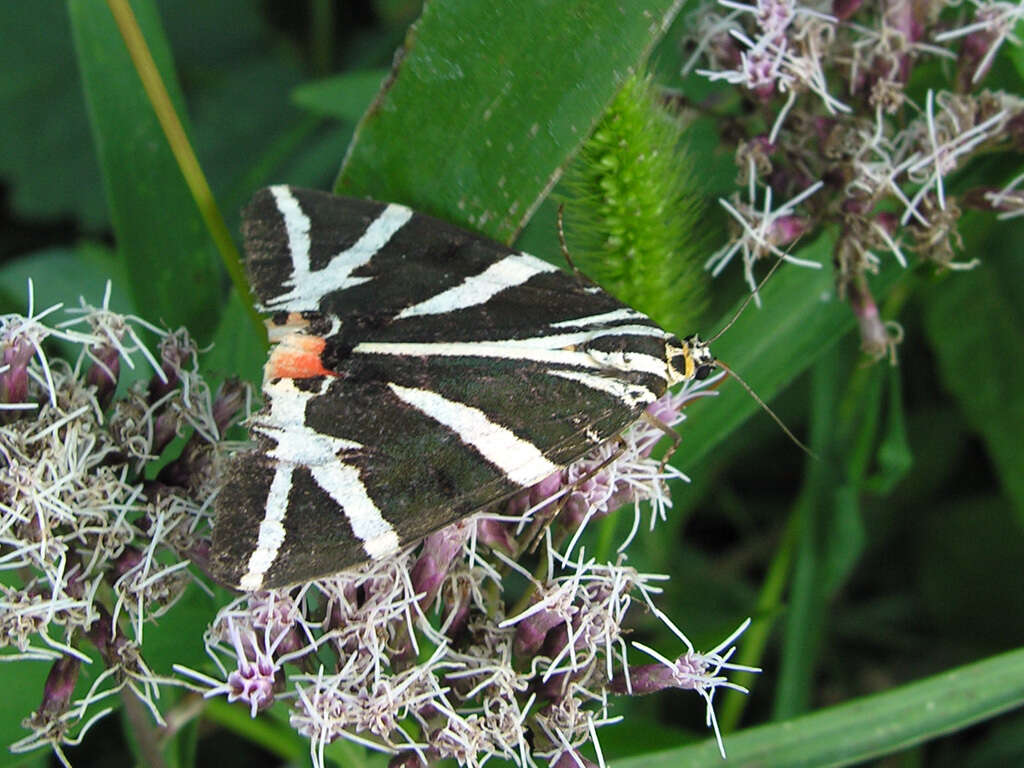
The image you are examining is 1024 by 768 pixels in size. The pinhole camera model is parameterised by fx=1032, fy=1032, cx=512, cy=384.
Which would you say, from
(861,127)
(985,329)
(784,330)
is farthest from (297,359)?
(985,329)

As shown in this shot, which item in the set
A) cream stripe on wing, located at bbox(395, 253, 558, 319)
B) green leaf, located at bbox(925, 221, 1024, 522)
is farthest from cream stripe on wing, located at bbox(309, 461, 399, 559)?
green leaf, located at bbox(925, 221, 1024, 522)

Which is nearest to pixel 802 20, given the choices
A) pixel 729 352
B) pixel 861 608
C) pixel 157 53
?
pixel 729 352

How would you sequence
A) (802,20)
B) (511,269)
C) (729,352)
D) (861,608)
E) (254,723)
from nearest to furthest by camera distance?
(511,269) → (802,20) → (729,352) → (254,723) → (861,608)

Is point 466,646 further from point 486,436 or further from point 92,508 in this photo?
point 92,508

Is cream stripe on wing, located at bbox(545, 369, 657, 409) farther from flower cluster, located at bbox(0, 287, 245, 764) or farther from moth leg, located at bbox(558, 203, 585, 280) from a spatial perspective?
flower cluster, located at bbox(0, 287, 245, 764)

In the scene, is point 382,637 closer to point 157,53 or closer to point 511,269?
point 511,269

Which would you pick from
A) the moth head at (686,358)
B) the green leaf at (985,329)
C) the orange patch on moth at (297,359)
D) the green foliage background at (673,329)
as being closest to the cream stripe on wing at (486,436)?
the orange patch on moth at (297,359)

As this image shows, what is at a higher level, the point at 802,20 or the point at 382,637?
the point at 802,20

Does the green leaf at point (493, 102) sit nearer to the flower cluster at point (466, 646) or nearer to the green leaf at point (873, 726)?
the flower cluster at point (466, 646)
